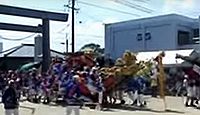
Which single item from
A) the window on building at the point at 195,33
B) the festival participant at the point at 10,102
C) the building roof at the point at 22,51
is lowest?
the festival participant at the point at 10,102

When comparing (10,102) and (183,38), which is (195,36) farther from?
(10,102)

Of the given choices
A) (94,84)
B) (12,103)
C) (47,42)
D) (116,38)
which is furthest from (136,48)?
(12,103)

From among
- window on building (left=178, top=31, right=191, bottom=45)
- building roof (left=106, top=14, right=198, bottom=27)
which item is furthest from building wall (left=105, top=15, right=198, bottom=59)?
window on building (left=178, top=31, right=191, bottom=45)

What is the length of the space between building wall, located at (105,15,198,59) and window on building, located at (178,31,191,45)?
17.9 inches

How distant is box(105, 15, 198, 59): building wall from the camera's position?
2079 inches

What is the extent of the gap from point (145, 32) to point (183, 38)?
4.31m

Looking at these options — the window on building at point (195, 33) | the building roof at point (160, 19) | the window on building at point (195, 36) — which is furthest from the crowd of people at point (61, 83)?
the window on building at point (195, 33)

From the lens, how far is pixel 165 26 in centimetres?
5362

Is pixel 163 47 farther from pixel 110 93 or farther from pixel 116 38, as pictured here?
pixel 110 93

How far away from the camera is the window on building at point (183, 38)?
2091 inches

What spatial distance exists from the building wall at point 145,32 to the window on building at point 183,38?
455 mm

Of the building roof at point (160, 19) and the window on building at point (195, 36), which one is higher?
the building roof at point (160, 19)

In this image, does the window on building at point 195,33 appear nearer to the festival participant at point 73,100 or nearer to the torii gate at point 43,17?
the torii gate at point 43,17

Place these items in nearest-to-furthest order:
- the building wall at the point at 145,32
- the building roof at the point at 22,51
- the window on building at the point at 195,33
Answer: the building wall at the point at 145,32 → the window on building at the point at 195,33 → the building roof at the point at 22,51
